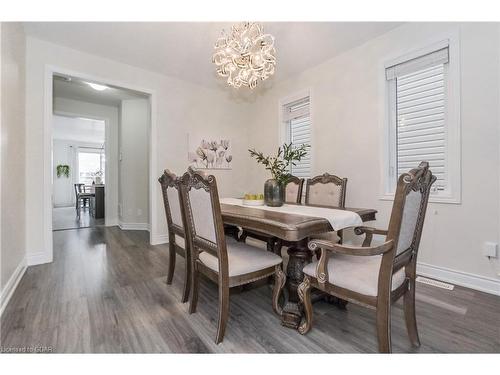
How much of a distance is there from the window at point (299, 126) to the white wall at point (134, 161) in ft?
9.42

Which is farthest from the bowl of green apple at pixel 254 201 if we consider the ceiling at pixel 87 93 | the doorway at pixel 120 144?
the ceiling at pixel 87 93

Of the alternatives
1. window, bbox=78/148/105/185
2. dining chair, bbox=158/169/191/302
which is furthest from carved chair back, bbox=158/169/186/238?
window, bbox=78/148/105/185

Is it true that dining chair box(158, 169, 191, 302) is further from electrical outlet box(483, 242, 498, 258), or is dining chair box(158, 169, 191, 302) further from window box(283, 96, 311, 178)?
electrical outlet box(483, 242, 498, 258)

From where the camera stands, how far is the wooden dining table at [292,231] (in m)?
→ 1.37

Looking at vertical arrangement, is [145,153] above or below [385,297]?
above

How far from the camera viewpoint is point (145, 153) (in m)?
4.93

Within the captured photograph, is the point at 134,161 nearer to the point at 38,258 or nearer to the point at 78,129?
the point at 38,258

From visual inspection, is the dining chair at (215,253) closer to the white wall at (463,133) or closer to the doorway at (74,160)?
the white wall at (463,133)

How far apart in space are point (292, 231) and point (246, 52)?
170 centimetres

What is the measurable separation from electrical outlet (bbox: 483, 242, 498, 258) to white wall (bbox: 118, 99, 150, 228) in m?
4.99

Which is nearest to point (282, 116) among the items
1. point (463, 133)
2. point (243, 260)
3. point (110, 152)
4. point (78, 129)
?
point (463, 133)
